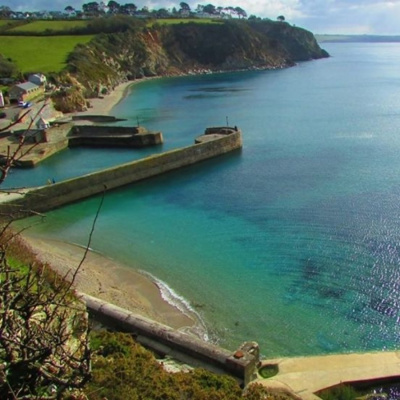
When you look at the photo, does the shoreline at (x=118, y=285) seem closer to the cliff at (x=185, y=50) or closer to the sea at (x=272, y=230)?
the sea at (x=272, y=230)

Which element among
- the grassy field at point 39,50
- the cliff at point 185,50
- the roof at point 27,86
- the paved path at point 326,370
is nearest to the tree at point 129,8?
the cliff at point 185,50

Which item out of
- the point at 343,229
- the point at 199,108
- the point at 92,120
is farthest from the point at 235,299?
the point at 199,108

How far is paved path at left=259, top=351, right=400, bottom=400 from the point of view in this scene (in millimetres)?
12297

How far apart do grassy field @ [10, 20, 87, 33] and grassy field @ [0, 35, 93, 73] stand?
10.2m

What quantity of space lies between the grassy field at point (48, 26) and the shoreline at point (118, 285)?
337 ft

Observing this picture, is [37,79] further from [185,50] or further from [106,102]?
[185,50]

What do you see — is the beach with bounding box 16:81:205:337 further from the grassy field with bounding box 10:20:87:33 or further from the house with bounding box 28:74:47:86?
the grassy field with bounding box 10:20:87:33

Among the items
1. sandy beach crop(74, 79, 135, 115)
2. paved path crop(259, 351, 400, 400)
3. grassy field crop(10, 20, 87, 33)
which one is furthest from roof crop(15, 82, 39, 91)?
paved path crop(259, 351, 400, 400)

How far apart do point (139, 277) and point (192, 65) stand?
4598 inches

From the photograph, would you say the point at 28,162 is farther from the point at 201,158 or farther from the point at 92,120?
the point at 92,120

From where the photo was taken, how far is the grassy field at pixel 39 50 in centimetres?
8131

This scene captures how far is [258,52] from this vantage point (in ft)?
459

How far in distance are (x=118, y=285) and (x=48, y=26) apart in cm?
11737

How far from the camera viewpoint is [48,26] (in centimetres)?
12169
